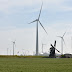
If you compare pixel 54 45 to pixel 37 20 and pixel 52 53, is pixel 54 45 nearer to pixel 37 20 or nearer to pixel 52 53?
pixel 52 53

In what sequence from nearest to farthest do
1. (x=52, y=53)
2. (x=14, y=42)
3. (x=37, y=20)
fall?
(x=37, y=20) < (x=52, y=53) < (x=14, y=42)

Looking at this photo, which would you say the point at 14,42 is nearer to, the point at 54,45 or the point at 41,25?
the point at 54,45

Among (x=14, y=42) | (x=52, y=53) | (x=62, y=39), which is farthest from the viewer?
(x=14, y=42)

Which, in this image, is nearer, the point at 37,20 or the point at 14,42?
the point at 37,20

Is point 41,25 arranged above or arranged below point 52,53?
above

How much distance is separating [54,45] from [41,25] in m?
33.4

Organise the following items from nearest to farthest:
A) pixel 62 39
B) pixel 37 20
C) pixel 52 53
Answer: pixel 37 20 < pixel 52 53 < pixel 62 39

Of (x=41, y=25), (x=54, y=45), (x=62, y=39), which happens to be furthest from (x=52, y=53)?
(x=41, y=25)

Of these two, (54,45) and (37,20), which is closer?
(37,20)

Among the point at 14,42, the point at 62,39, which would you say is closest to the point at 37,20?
the point at 62,39

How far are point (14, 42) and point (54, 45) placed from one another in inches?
1427

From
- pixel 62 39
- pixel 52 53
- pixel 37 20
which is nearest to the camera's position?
pixel 37 20

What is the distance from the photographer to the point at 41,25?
392ft

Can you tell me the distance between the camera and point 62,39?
528 ft
